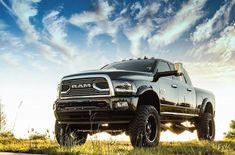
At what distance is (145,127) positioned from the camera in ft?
31.6

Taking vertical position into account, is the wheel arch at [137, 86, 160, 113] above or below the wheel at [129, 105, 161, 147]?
above

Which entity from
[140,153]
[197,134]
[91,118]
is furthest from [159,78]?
[197,134]

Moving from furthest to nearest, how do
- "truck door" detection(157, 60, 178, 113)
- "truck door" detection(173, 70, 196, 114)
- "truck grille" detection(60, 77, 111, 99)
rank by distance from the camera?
1. "truck door" detection(173, 70, 196, 114)
2. "truck door" detection(157, 60, 178, 113)
3. "truck grille" detection(60, 77, 111, 99)

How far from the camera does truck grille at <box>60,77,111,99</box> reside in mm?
9562

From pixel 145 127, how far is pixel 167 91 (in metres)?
→ 1.78

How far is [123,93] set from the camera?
375 inches

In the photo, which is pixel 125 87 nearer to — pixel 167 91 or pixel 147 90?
pixel 147 90

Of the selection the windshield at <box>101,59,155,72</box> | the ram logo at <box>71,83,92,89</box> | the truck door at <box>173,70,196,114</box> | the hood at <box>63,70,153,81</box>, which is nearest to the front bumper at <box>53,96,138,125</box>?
the ram logo at <box>71,83,92,89</box>

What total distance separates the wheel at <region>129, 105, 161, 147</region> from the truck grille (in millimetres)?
826

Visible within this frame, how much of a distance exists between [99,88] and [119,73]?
543 millimetres

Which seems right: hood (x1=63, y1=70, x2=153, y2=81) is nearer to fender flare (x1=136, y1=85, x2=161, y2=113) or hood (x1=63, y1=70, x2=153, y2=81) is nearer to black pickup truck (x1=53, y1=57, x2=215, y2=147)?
black pickup truck (x1=53, y1=57, x2=215, y2=147)

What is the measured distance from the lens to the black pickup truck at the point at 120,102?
950 cm

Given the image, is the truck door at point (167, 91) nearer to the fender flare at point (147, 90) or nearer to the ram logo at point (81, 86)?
the fender flare at point (147, 90)

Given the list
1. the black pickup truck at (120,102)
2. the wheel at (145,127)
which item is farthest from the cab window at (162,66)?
the wheel at (145,127)
